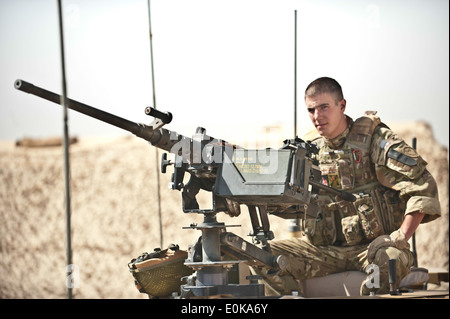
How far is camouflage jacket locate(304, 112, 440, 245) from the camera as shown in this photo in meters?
7.31

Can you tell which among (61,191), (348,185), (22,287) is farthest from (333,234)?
(61,191)

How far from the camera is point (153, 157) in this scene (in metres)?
22.6

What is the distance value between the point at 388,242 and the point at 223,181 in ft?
5.71

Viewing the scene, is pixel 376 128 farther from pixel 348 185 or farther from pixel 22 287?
pixel 22 287

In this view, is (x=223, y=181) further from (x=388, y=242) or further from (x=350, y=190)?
(x=350, y=190)

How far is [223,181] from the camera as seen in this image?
6168 millimetres

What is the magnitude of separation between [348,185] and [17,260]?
627 inches

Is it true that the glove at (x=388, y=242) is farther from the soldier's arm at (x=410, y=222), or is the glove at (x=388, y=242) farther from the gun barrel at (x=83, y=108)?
the gun barrel at (x=83, y=108)

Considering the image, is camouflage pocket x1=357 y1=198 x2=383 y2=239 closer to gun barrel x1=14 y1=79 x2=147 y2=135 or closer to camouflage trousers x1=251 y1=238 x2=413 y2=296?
camouflage trousers x1=251 y1=238 x2=413 y2=296
